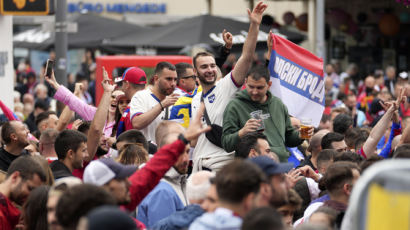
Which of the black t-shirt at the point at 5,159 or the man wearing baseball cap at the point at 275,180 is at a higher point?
the man wearing baseball cap at the point at 275,180

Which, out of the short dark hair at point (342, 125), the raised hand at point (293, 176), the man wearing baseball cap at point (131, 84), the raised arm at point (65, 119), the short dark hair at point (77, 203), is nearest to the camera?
the short dark hair at point (77, 203)

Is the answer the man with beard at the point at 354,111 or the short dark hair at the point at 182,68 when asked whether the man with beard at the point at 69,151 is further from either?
the man with beard at the point at 354,111

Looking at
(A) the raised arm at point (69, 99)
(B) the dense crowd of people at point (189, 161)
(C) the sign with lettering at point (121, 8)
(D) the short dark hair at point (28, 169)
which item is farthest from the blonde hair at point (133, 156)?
(C) the sign with lettering at point (121, 8)

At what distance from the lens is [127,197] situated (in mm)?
5094

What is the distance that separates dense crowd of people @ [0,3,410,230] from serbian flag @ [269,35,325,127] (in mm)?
295

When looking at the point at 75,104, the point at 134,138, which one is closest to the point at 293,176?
the point at 134,138

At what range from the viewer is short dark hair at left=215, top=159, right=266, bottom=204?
434 cm

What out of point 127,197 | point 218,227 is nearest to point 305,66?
point 127,197

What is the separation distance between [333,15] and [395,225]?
2320cm

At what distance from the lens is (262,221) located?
3854mm

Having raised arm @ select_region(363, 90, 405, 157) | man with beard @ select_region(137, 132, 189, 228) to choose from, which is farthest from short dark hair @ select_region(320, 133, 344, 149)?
man with beard @ select_region(137, 132, 189, 228)

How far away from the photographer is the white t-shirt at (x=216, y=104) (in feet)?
24.3

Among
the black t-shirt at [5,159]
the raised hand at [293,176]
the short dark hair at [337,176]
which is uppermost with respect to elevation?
the short dark hair at [337,176]

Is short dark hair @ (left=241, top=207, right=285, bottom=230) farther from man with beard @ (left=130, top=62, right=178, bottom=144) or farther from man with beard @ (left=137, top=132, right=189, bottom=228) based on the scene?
man with beard @ (left=130, top=62, right=178, bottom=144)
